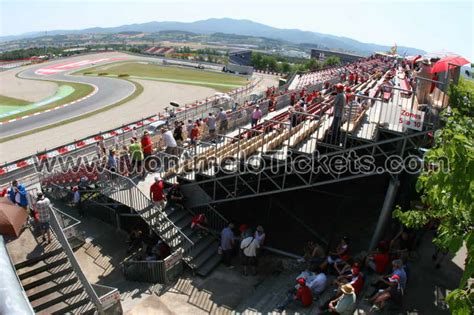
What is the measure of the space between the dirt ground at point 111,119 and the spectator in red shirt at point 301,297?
2206 cm

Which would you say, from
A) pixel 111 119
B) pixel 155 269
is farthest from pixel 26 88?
pixel 155 269

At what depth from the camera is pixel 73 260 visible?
348 inches

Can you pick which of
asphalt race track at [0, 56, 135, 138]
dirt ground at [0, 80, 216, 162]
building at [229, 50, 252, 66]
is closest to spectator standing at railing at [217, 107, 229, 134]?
dirt ground at [0, 80, 216, 162]

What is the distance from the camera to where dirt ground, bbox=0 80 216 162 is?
25942 mm

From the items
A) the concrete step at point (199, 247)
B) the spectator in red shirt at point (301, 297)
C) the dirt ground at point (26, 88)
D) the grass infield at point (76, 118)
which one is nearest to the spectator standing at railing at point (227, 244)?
the concrete step at point (199, 247)

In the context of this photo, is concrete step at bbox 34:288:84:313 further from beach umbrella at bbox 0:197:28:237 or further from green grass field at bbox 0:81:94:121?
green grass field at bbox 0:81:94:121

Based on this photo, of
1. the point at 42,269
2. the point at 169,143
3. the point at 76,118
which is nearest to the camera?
the point at 42,269

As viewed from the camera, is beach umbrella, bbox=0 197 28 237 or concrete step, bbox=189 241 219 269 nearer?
beach umbrella, bbox=0 197 28 237

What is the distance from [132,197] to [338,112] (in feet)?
23.4

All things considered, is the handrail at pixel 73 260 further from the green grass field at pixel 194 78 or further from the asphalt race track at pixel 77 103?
the green grass field at pixel 194 78

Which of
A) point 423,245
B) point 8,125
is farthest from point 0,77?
point 423,245

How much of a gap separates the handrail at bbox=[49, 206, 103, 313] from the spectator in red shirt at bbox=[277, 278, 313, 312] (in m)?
4.41

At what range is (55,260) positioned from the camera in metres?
9.35

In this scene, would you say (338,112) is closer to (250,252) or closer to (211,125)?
(250,252)
